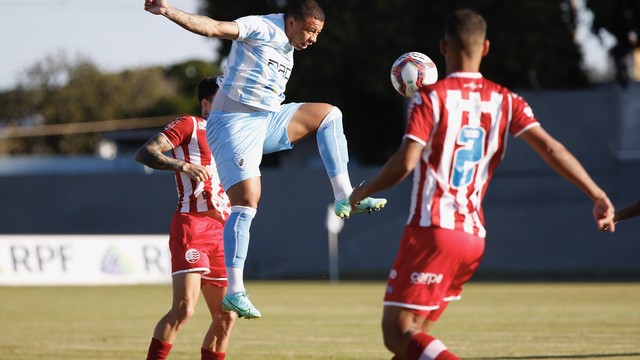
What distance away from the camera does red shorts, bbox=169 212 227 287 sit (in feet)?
32.0

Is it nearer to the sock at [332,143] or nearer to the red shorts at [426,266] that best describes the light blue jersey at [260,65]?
the sock at [332,143]

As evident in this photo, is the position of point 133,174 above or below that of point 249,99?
below

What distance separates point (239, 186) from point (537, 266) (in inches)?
1230

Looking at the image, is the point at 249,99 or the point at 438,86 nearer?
the point at 438,86

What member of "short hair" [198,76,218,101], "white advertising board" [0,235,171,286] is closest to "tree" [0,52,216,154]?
"white advertising board" [0,235,171,286]

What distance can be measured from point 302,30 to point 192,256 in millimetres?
2175

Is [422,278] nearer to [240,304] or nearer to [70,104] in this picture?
[240,304]

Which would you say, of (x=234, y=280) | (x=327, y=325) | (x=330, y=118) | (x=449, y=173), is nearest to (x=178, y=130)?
(x=330, y=118)

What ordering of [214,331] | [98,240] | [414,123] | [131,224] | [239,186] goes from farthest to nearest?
1. [131,224]
2. [98,240]
3. [214,331]
4. [239,186]
5. [414,123]

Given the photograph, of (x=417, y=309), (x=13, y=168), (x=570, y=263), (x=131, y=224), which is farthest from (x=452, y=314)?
(x=13, y=168)

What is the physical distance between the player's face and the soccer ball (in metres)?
0.82

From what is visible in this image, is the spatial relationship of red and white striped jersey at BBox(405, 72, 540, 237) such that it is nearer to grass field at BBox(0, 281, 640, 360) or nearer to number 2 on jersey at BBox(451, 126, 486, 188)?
number 2 on jersey at BBox(451, 126, 486, 188)

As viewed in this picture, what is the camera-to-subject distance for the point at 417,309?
6879mm

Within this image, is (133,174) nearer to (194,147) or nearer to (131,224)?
(131,224)
